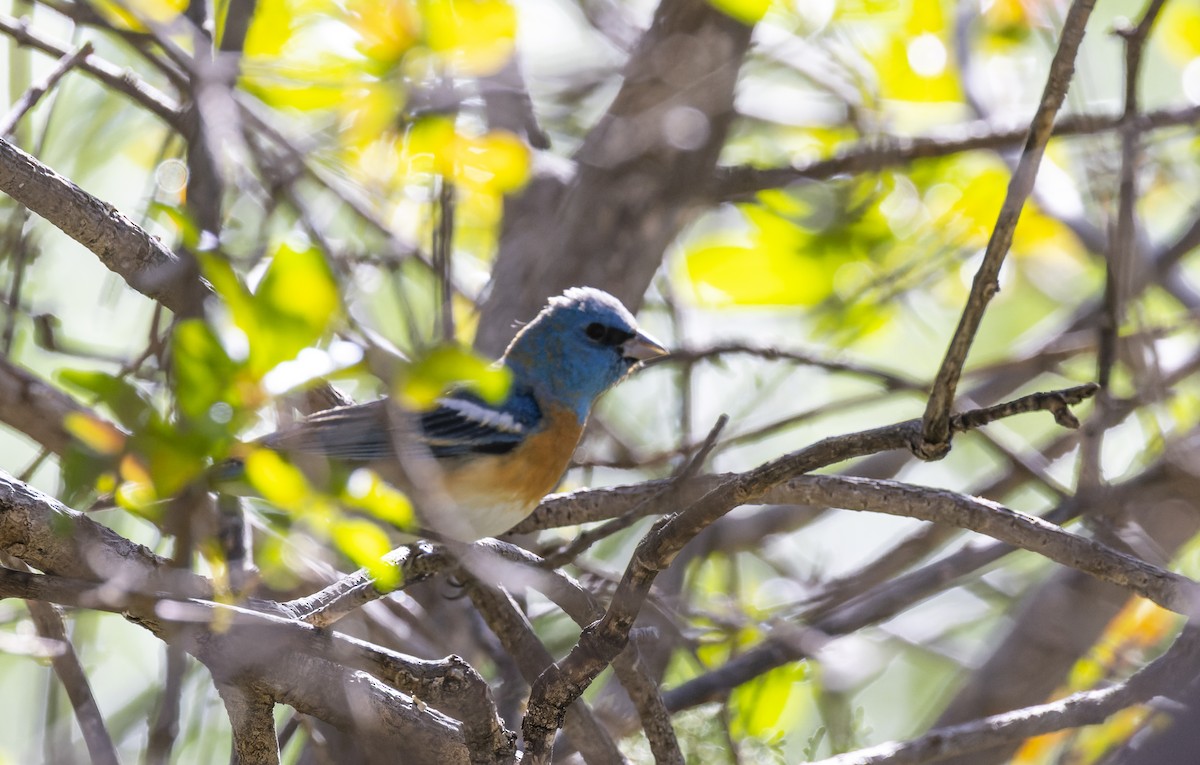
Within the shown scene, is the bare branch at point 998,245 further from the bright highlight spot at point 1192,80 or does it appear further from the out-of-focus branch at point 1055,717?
the bright highlight spot at point 1192,80

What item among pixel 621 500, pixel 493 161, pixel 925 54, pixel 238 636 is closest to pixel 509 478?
pixel 621 500

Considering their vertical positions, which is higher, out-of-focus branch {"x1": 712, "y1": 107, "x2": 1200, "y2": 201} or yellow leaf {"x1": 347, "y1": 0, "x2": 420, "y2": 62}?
out-of-focus branch {"x1": 712, "y1": 107, "x2": 1200, "y2": 201}

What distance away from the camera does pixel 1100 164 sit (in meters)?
4.25

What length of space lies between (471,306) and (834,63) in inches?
71.4

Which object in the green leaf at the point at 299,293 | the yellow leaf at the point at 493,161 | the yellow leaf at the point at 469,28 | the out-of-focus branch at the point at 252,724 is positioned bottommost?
the out-of-focus branch at the point at 252,724

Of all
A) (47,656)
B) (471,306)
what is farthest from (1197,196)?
(47,656)

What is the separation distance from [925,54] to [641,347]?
66.8 inches

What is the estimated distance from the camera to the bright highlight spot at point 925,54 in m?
4.62

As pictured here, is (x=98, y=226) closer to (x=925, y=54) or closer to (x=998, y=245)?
(x=998, y=245)

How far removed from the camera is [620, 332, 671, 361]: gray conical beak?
3.97 meters

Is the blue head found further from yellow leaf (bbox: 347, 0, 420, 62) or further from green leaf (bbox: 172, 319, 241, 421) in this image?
green leaf (bbox: 172, 319, 241, 421)

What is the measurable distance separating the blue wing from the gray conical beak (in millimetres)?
352

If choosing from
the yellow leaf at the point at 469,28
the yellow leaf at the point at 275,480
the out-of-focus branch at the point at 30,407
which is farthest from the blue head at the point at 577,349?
the yellow leaf at the point at 275,480

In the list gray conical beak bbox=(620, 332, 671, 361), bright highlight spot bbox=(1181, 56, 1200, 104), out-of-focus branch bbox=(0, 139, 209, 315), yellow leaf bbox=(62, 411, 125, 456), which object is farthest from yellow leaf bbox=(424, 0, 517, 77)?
bright highlight spot bbox=(1181, 56, 1200, 104)
